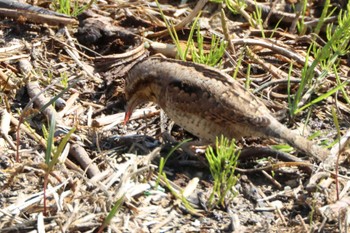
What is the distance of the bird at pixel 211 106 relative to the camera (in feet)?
16.2

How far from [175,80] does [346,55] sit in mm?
1821

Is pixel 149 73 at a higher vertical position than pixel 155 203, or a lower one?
higher

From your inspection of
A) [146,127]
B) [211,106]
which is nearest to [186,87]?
[211,106]

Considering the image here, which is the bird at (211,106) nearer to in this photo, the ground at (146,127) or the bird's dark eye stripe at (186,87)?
the bird's dark eye stripe at (186,87)

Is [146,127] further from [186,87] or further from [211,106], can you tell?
[211,106]

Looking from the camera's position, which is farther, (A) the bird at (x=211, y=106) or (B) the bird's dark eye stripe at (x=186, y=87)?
(B) the bird's dark eye stripe at (x=186, y=87)

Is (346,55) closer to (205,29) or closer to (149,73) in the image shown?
(205,29)

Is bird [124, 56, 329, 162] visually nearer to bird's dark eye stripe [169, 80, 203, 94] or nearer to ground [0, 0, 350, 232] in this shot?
bird's dark eye stripe [169, 80, 203, 94]

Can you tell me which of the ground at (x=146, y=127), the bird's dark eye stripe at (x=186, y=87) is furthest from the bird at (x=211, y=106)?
the ground at (x=146, y=127)

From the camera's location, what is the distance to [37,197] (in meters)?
4.56

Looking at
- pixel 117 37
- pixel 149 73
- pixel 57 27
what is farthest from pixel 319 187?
pixel 57 27

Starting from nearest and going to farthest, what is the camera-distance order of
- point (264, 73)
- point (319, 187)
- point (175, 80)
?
1. point (319, 187)
2. point (175, 80)
3. point (264, 73)

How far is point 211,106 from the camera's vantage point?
5.00 metres

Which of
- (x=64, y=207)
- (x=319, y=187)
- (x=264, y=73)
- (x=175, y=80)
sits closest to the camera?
(x=64, y=207)
